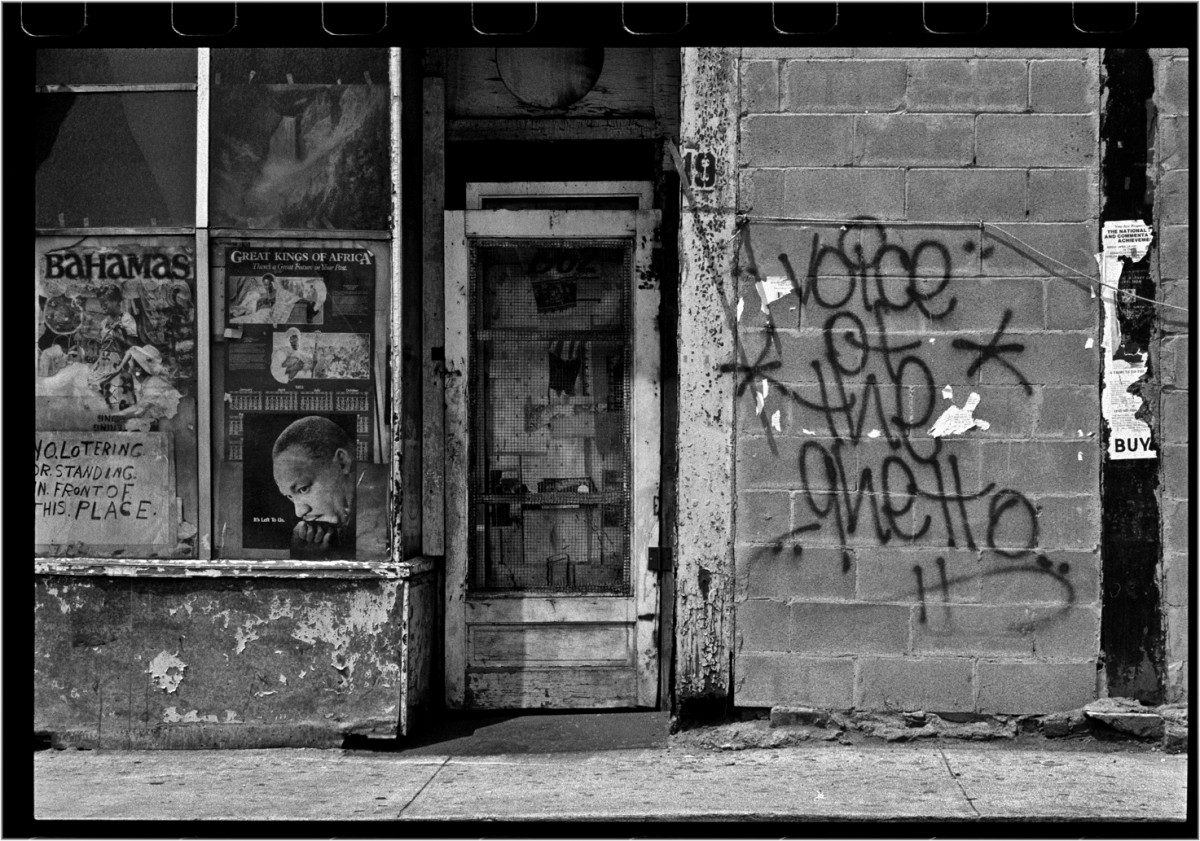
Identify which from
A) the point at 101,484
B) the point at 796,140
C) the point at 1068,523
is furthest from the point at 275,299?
the point at 1068,523

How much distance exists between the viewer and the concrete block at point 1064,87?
6.30 metres

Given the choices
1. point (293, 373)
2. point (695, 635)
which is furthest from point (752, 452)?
point (293, 373)

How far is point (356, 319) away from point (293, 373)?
1.36ft

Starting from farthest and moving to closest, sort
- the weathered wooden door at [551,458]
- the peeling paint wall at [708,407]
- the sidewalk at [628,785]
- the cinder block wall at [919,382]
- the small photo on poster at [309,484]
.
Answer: the weathered wooden door at [551,458] → the small photo on poster at [309,484] → the peeling paint wall at [708,407] → the cinder block wall at [919,382] → the sidewalk at [628,785]

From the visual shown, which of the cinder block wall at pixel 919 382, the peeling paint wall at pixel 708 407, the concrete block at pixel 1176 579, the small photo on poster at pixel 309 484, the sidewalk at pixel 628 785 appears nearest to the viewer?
the sidewalk at pixel 628 785

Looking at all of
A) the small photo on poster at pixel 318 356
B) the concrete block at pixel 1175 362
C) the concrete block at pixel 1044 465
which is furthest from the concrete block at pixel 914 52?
the small photo on poster at pixel 318 356

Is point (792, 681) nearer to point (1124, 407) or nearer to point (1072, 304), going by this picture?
point (1124, 407)

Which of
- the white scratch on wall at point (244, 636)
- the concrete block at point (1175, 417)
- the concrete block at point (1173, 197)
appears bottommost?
the white scratch on wall at point (244, 636)

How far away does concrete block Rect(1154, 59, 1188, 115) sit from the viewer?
20.5ft

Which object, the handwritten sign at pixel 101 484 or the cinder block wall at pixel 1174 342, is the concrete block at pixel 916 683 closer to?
the cinder block wall at pixel 1174 342

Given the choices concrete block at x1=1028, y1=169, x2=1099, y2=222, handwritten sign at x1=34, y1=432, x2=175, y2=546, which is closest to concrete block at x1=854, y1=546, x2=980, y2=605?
concrete block at x1=1028, y1=169, x2=1099, y2=222

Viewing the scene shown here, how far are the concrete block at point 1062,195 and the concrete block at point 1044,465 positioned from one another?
1077 millimetres

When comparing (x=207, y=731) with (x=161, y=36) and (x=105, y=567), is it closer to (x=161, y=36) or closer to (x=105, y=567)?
(x=105, y=567)

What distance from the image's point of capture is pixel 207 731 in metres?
6.49
